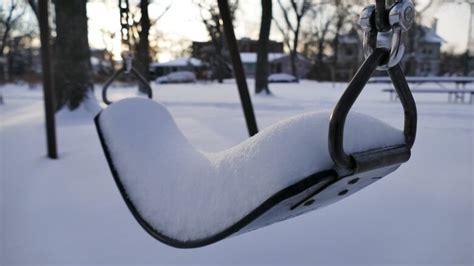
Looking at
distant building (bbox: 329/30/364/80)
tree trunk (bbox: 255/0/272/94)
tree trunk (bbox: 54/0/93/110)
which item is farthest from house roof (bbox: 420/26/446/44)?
tree trunk (bbox: 54/0/93/110)

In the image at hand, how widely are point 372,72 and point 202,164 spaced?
1.52 ft

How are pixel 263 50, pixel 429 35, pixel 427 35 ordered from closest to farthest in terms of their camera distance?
pixel 263 50
pixel 427 35
pixel 429 35

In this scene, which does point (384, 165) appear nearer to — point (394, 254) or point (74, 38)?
point (394, 254)

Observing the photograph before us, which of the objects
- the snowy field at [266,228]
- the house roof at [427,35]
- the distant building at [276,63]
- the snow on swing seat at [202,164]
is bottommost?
the snowy field at [266,228]

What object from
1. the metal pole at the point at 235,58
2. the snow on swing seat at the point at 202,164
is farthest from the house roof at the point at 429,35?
the snow on swing seat at the point at 202,164

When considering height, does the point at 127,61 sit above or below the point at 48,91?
above

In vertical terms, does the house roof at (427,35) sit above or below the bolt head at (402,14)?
above

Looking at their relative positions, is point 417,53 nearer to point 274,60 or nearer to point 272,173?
point 274,60

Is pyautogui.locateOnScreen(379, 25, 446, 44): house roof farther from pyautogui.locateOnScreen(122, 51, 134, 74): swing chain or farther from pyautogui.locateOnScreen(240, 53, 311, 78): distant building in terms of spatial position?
pyautogui.locateOnScreen(122, 51, 134, 74): swing chain

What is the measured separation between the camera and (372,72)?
0.54 metres

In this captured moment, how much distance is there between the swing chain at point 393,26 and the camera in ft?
1.79

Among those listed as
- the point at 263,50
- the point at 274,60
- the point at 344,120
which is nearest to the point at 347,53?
the point at 274,60

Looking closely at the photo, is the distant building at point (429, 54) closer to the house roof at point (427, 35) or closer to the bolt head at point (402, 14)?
the house roof at point (427, 35)

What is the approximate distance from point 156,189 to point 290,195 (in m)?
0.43
